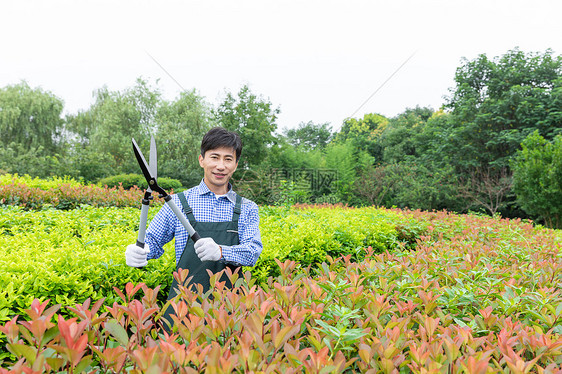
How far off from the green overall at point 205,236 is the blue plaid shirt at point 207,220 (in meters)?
0.06

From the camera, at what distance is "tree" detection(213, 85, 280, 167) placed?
14.8 m

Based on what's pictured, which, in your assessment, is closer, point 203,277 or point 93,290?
point 203,277

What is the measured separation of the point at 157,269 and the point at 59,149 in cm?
2746

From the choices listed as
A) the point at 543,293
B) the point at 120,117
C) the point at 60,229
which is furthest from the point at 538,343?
the point at 120,117

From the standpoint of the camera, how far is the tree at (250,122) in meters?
14.8

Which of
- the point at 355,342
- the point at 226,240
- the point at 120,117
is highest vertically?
the point at 120,117

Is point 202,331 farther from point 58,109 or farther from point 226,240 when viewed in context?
point 58,109

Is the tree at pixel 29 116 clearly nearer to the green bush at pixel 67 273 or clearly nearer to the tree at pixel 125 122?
the tree at pixel 125 122

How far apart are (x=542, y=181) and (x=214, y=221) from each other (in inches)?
450

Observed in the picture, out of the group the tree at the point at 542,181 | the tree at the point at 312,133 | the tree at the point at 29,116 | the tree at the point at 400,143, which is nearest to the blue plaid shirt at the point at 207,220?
the tree at the point at 542,181

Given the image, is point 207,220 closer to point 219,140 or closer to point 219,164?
point 219,164

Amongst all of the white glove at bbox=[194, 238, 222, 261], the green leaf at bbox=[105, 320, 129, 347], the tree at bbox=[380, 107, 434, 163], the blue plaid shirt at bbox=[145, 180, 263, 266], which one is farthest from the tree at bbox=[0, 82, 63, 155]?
the green leaf at bbox=[105, 320, 129, 347]

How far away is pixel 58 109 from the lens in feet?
80.6

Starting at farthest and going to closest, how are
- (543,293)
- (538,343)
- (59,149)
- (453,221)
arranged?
(59,149), (453,221), (543,293), (538,343)
